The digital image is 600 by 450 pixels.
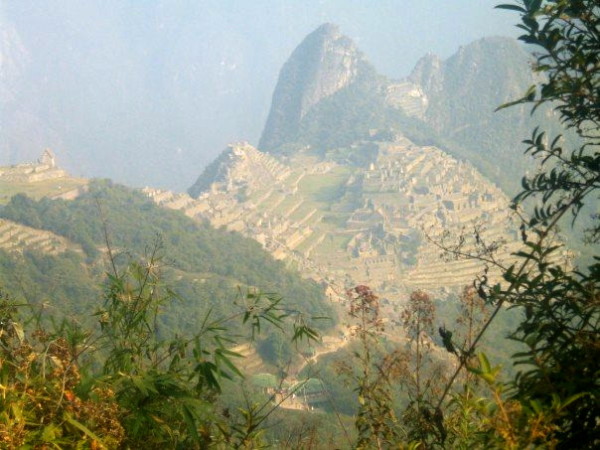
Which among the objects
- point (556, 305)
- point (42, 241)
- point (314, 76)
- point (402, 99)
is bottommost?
point (556, 305)

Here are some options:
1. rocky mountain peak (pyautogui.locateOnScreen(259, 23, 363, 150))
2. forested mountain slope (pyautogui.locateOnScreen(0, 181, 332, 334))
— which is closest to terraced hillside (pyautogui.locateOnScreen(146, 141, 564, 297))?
forested mountain slope (pyautogui.locateOnScreen(0, 181, 332, 334))

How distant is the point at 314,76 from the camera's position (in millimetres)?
70812

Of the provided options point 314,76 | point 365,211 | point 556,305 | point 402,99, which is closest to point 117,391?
point 556,305

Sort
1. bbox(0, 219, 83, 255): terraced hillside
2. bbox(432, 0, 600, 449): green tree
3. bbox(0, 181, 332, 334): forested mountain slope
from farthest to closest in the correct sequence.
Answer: bbox(0, 219, 83, 255): terraced hillside → bbox(0, 181, 332, 334): forested mountain slope → bbox(432, 0, 600, 449): green tree

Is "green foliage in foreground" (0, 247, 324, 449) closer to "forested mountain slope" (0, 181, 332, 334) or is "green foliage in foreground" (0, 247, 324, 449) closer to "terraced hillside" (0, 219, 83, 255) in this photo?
"forested mountain slope" (0, 181, 332, 334)

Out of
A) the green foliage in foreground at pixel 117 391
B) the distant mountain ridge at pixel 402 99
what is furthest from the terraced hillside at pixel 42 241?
the distant mountain ridge at pixel 402 99

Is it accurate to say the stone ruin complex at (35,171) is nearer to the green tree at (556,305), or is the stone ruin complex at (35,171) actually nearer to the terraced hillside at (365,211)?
the terraced hillside at (365,211)

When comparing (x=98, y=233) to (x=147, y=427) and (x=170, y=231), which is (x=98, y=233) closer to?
(x=170, y=231)

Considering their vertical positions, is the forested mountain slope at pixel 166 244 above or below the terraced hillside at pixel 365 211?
below

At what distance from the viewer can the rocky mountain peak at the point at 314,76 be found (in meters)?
70.0

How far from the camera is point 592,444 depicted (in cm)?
91

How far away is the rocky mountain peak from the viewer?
2756 inches

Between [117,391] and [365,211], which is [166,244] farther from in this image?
[117,391]

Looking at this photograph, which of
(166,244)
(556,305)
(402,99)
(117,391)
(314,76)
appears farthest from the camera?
(314,76)
